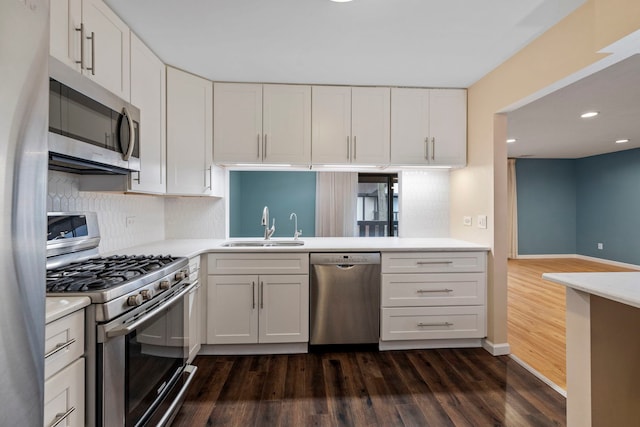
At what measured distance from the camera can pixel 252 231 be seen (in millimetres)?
5809

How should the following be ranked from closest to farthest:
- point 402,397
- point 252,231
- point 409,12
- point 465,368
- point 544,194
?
point 409,12
point 402,397
point 465,368
point 252,231
point 544,194

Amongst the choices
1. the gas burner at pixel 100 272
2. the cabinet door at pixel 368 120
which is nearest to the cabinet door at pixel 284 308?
the gas burner at pixel 100 272

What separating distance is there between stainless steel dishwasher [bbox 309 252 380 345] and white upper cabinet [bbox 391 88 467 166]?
1074 millimetres

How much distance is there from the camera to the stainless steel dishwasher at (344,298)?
2.54m

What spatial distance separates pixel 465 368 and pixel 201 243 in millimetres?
2385

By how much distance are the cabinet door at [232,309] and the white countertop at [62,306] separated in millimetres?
1353

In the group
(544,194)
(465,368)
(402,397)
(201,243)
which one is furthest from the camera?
(544,194)

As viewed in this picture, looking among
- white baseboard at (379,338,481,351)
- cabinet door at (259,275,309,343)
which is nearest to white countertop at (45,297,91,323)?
cabinet door at (259,275,309,343)

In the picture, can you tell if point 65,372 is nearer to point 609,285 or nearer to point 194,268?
point 194,268

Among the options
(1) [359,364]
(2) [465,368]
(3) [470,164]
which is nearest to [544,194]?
(3) [470,164]

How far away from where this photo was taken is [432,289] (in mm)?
2590

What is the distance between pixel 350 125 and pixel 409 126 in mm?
560

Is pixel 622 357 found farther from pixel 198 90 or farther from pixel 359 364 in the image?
pixel 198 90

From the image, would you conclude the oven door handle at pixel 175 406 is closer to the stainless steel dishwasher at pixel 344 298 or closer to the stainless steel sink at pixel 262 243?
the stainless steel dishwasher at pixel 344 298
